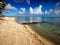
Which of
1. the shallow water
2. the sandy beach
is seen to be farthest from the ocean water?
the sandy beach

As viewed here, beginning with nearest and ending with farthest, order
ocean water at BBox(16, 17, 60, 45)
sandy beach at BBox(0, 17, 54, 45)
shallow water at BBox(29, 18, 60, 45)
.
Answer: sandy beach at BBox(0, 17, 54, 45), shallow water at BBox(29, 18, 60, 45), ocean water at BBox(16, 17, 60, 45)

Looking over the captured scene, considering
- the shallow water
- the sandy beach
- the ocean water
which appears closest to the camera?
the sandy beach

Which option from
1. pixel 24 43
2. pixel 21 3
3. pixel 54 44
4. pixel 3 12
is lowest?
pixel 54 44

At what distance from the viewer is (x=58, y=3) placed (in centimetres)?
911

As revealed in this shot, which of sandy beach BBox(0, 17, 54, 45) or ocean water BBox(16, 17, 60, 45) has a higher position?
sandy beach BBox(0, 17, 54, 45)

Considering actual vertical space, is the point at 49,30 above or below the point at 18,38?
below

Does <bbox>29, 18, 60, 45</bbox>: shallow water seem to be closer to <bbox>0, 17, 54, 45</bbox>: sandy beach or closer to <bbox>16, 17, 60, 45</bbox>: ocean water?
<bbox>16, 17, 60, 45</bbox>: ocean water

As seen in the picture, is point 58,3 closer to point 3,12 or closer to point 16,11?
point 16,11

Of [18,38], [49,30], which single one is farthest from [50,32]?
Result: [18,38]

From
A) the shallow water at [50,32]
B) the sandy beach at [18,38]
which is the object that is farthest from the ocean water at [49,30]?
the sandy beach at [18,38]

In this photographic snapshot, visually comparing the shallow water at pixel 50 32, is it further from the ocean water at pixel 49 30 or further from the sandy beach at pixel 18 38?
the sandy beach at pixel 18 38

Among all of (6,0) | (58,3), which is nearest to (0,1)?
(6,0)

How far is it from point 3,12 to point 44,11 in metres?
3.58

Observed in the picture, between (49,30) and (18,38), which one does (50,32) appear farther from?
(18,38)
